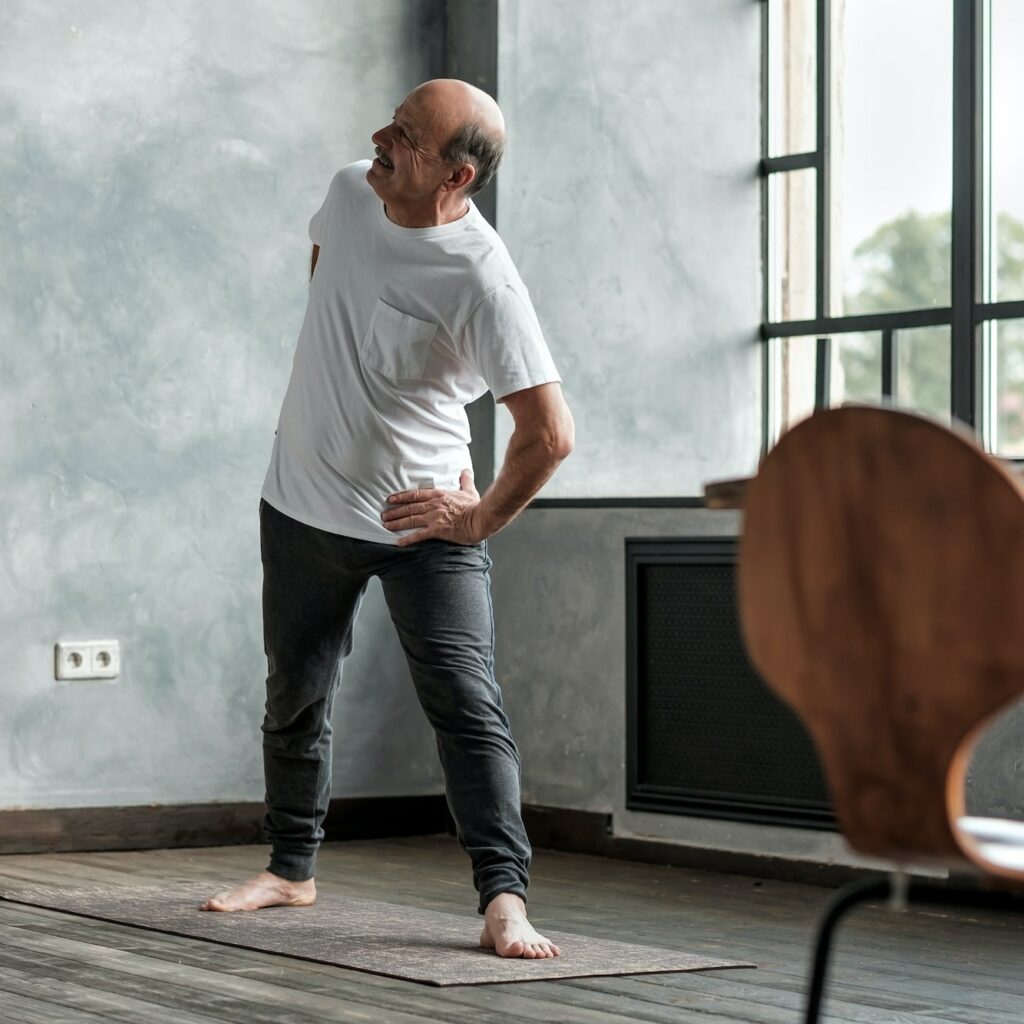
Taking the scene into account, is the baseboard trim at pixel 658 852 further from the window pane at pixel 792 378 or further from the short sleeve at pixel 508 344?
the short sleeve at pixel 508 344

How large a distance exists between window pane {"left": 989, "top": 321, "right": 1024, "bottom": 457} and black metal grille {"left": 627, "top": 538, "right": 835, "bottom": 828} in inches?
25.4

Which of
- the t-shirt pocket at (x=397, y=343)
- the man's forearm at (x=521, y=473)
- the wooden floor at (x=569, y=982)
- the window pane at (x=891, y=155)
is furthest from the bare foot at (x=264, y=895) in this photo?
the window pane at (x=891, y=155)

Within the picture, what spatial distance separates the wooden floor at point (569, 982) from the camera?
103 inches

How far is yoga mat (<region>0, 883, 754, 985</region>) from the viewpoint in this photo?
9.61 feet

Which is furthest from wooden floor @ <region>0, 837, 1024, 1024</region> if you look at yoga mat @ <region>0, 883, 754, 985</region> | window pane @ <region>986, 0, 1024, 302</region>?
window pane @ <region>986, 0, 1024, 302</region>

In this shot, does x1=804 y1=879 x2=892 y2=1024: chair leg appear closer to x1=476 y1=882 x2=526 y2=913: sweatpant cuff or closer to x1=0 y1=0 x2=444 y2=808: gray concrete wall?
x1=476 y1=882 x2=526 y2=913: sweatpant cuff

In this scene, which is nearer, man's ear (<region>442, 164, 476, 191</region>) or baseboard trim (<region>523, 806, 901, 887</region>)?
man's ear (<region>442, 164, 476, 191</region>)

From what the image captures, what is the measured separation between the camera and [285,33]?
4.80 metres

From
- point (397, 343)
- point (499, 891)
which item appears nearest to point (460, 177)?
point (397, 343)

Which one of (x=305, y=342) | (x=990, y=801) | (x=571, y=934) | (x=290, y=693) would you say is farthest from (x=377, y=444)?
(x=990, y=801)

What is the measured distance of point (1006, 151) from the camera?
4.30 meters

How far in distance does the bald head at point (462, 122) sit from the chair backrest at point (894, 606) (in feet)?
5.79

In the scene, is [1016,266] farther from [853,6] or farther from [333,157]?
[333,157]

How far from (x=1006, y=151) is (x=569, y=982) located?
2301 millimetres
